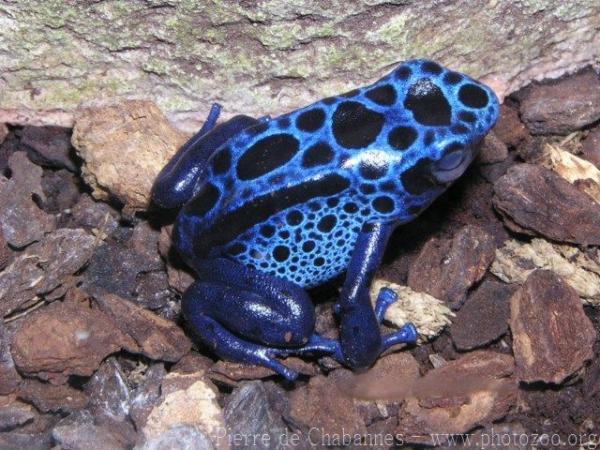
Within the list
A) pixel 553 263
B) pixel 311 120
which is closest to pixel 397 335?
pixel 553 263

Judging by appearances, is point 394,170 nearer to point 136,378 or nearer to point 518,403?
point 518,403

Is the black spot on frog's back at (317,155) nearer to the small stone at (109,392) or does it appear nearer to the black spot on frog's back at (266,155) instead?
the black spot on frog's back at (266,155)

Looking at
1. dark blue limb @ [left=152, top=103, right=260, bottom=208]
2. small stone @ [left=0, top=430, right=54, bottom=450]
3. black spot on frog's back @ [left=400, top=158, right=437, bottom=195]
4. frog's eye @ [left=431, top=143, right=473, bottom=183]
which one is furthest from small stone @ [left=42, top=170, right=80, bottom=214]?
frog's eye @ [left=431, top=143, right=473, bottom=183]

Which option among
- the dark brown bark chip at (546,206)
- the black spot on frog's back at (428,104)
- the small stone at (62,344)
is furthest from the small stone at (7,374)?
the dark brown bark chip at (546,206)

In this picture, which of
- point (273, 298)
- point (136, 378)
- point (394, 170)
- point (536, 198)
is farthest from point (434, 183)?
point (136, 378)

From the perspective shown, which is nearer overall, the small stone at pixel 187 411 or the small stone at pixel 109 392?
the small stone at pixel 187 411

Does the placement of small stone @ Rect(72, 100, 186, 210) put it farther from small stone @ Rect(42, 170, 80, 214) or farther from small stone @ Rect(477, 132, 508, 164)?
small stone @ Rect(477, 132, 508, 164)

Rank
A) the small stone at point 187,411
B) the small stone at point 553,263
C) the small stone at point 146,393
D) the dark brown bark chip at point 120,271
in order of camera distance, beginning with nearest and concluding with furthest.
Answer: the small stone at point 187,411
the small stone at point 146,393
the small stone at point 553,263
the dark brown bark chip at point 120,271

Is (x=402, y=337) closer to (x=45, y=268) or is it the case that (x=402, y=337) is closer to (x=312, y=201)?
(x=312, y=201)

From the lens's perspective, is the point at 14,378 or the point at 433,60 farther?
the point at 433,60
